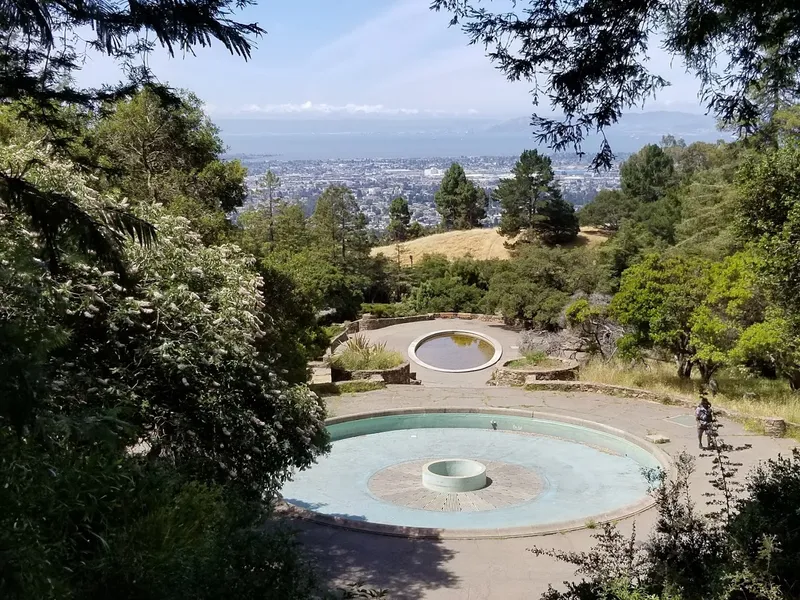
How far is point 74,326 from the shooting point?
619 cm

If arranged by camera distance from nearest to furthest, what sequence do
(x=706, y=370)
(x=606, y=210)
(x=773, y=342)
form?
(x=773, y=342)
(x=706, y=370)
(x=606, y=210)

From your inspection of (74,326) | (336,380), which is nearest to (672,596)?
(74,326)

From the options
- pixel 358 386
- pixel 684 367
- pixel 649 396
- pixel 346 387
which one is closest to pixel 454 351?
pixel 358 386

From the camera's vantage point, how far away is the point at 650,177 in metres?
45.2

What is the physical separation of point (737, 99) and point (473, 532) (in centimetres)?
591

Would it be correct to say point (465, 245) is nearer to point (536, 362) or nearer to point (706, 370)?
point (536, 362)

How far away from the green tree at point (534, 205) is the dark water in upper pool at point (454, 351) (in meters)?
20.0

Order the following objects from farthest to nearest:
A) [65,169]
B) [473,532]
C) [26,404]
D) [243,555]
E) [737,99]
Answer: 1. [473,532]
2. [65,169]
3. [737,99]
4. [243,555]
5. [26,404]

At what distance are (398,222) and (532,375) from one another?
4070cm

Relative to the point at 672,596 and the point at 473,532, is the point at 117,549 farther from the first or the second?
the point at 473,532

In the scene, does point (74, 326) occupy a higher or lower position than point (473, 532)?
higher

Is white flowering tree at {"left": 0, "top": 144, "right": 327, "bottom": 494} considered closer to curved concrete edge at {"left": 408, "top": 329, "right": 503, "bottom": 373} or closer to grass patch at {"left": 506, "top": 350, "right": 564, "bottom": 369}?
grass patch at {"left": 506, "top": 350, "right": 564, "bottom": 369}

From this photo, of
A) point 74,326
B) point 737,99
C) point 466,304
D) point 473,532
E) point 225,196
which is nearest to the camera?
point 737,99

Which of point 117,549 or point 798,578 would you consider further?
point 798,578
